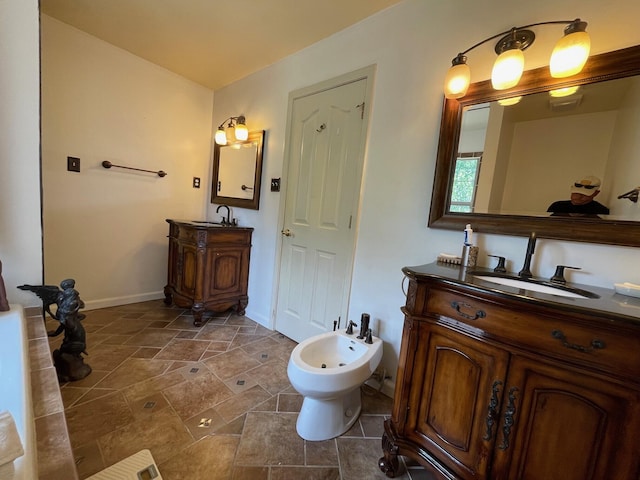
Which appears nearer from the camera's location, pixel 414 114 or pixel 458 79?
pixel 458 79

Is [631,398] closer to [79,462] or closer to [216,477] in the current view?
[216,477]

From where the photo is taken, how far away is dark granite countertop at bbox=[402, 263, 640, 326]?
28.5 inches

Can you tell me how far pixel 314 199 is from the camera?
216 cm

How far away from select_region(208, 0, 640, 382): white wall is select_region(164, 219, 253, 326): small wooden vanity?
1287 mm

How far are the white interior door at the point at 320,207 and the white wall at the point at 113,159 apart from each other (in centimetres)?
147

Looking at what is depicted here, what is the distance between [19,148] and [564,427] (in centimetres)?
249

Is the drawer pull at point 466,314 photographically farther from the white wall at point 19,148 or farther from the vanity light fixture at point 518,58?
the white wall at point 19,148

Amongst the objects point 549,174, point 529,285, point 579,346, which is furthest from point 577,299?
point 549,174

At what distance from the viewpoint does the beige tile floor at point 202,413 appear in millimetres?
1184

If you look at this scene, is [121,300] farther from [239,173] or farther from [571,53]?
[571,53]

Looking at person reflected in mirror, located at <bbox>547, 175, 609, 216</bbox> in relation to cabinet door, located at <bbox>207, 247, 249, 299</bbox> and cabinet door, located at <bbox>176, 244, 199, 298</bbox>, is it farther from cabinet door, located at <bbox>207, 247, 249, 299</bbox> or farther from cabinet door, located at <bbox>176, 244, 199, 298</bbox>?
cabinet door, located at <bbox>176, 244, 199, 298</bbox>

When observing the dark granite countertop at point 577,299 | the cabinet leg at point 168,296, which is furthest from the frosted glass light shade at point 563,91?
the cabinet leg at point 168,296

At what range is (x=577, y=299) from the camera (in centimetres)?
85

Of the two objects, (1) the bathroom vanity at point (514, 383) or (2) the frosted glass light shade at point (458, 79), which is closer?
(1) the bathroom vanity at point (514, 383)
